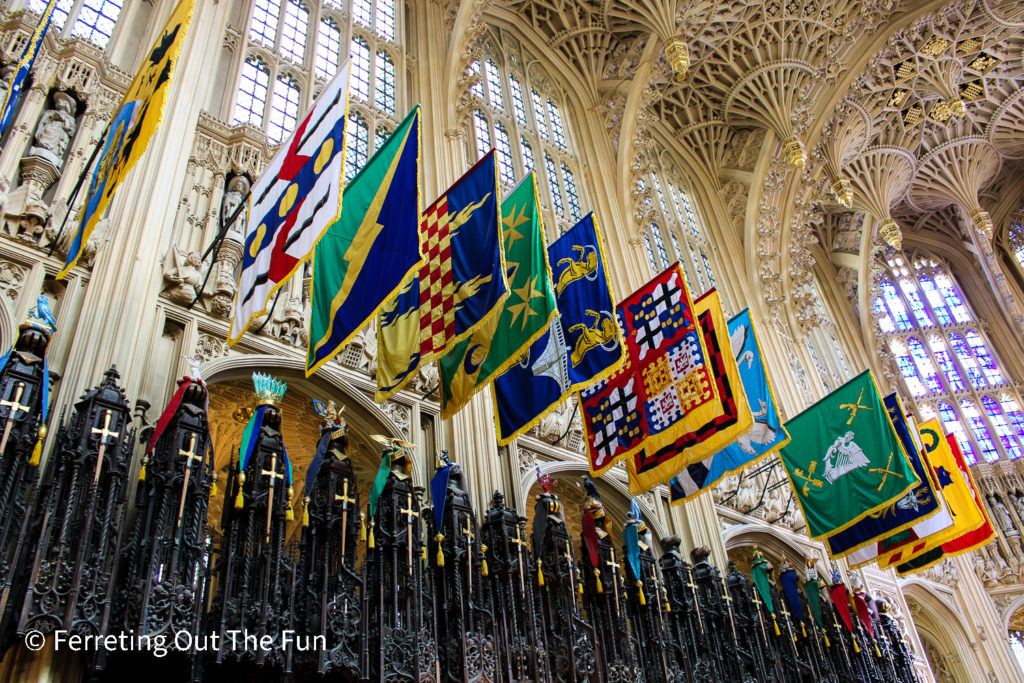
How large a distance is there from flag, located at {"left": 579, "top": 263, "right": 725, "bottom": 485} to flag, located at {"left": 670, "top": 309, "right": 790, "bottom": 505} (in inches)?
49.5

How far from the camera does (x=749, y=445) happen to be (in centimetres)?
1135

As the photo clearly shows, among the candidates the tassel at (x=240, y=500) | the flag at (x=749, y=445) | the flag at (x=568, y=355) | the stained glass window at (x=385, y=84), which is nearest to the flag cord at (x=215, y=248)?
the tassel at (x=240, y=500)

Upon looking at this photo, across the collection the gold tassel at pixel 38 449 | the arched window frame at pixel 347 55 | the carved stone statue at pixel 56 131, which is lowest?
the gold tassel at pixel 38 449

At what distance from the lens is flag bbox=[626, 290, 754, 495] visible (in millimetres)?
9500

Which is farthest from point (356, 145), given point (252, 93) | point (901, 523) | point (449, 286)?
point (901, 523)

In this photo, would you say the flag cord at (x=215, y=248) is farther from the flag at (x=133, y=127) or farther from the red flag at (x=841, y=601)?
the red flag at (x=841, y=601)

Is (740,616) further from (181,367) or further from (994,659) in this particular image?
(994,659)

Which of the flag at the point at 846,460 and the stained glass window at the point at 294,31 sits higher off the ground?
the stained glass window at the point at 294,31

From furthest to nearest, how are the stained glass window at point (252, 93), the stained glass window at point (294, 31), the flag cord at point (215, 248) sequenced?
1. the stained glass window at point (294, 31)
2. the stained glass window at point (252, 93)
3. the flag cord at point (215, 248)

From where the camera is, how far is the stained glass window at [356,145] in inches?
542

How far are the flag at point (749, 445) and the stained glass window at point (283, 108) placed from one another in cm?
798

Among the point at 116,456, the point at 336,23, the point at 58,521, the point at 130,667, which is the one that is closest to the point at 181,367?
the point at 116,456

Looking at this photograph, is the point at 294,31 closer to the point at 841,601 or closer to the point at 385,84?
the point at 385,84

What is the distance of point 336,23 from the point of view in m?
16.1
